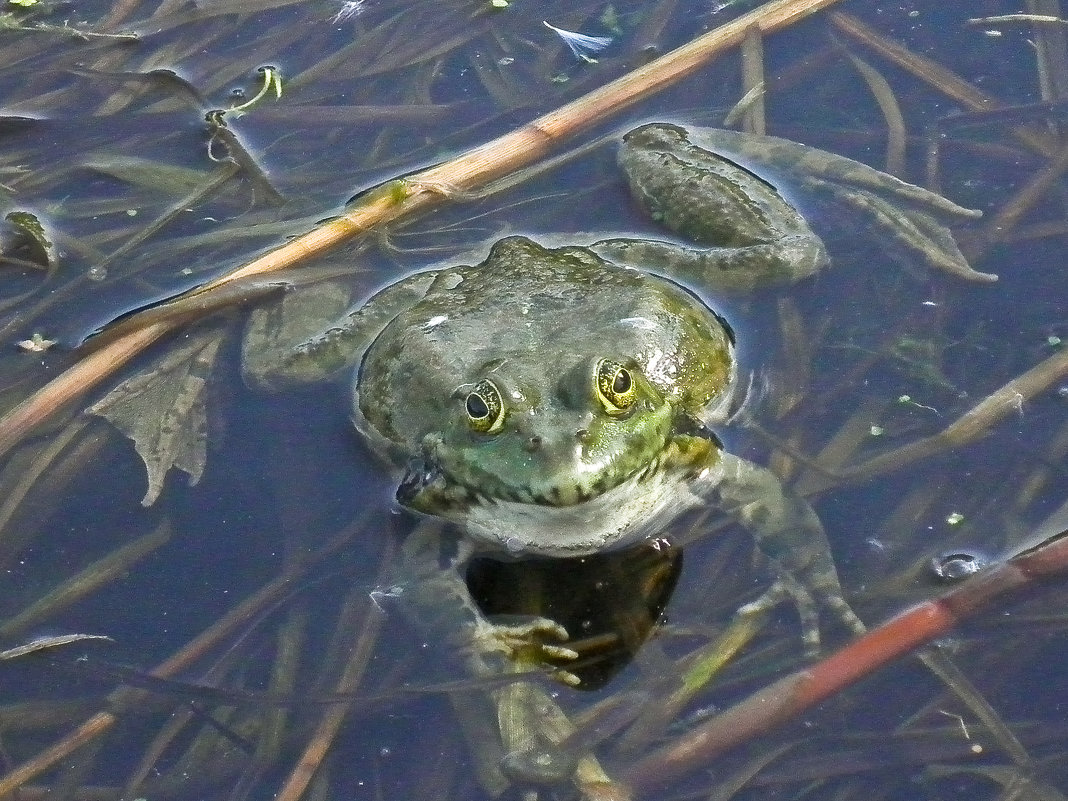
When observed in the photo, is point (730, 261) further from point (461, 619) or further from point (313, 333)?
point (461, 619)

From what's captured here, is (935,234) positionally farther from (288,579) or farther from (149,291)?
(149,291)

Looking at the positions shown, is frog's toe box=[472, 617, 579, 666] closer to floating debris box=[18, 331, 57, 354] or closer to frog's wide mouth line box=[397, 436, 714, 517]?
frog's wide mouth line box=[397, 436, 714, 517]

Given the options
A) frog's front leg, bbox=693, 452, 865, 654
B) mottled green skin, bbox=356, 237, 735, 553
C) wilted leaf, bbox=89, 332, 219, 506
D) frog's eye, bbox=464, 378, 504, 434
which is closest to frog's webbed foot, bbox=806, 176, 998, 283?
mottled green skin, bbox=356, 237, 735, 553

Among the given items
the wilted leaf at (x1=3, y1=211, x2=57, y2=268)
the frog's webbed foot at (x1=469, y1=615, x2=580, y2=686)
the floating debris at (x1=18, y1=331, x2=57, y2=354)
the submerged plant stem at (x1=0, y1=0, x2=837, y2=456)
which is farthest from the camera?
the wilted leaf at (x1=3, y1=211, x2=57, y2=268)

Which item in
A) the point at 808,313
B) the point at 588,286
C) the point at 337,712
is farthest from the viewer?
the point at 808,313

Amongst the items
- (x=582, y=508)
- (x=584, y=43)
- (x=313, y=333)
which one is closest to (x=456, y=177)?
(x=313, y=333)

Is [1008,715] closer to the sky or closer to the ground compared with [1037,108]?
closer to the ground

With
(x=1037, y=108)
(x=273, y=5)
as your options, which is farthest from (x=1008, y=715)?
(x=273, y=5)
